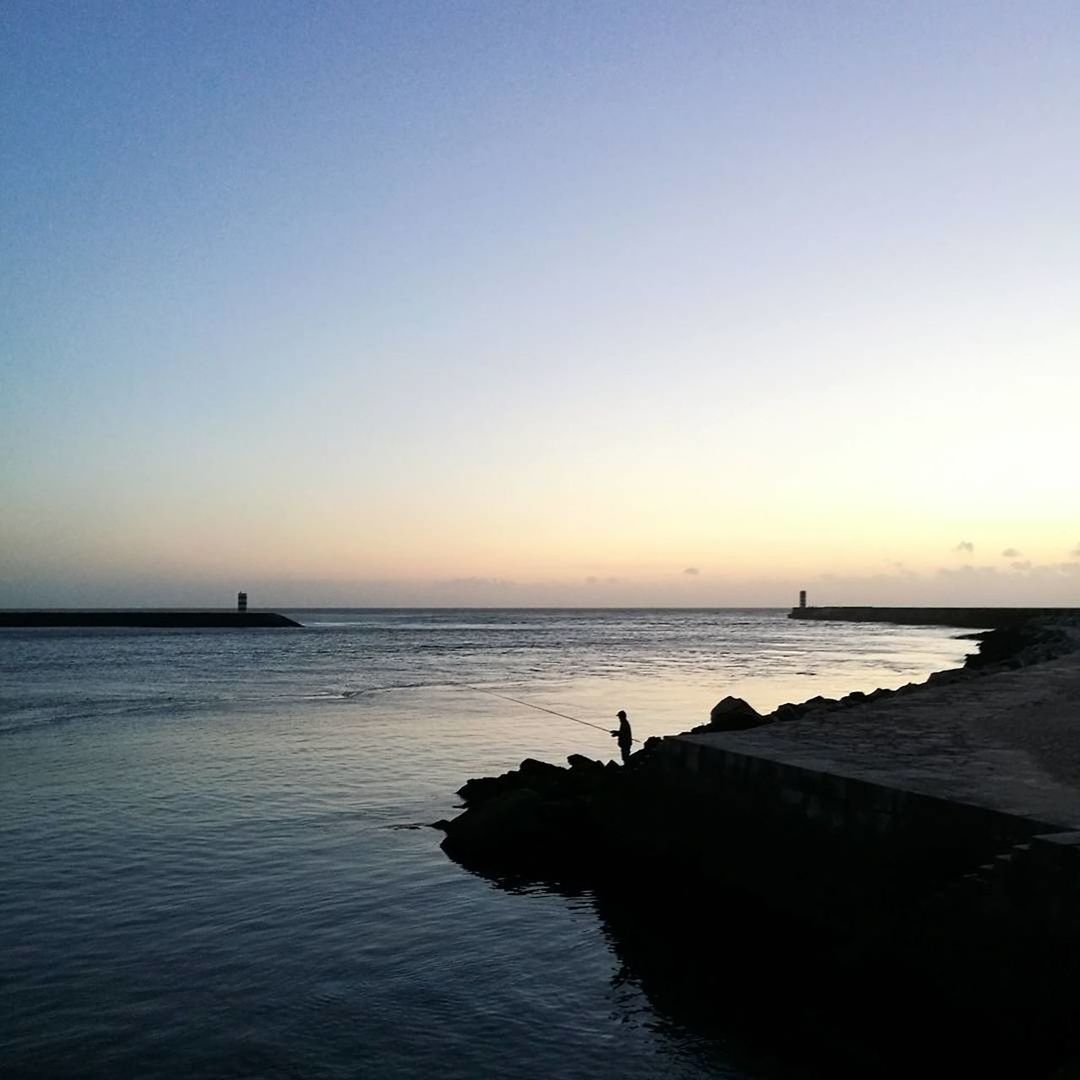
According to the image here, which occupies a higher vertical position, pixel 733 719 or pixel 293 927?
pixel 733 719

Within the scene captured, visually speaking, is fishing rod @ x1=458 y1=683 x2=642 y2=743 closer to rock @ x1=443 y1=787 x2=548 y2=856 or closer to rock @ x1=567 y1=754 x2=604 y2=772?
rock @ x1=567 y1=754 x2=604 y2=772

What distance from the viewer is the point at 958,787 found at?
8.25 meters

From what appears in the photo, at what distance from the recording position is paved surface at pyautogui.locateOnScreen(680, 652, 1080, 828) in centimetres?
812

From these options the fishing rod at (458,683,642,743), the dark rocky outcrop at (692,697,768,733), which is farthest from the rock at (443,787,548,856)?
the fishing rod at (458,683,642,743)

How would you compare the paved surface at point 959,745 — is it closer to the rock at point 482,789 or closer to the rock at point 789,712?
the rock at point 789,712

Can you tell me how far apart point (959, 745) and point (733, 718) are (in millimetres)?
5411

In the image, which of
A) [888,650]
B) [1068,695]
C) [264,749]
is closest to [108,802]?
[264,749]

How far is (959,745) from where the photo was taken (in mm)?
10977

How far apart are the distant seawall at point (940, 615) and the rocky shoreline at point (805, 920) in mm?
95247

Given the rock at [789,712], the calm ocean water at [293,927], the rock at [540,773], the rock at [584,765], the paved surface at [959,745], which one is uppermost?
the paved surface at [959,745]

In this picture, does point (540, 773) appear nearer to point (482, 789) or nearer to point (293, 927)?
point (482, 789)

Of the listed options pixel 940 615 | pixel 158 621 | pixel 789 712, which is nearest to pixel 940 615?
pixel 940 615

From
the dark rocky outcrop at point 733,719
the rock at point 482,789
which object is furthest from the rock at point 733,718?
the rock at point 482,789

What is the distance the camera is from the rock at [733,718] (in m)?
15.8
